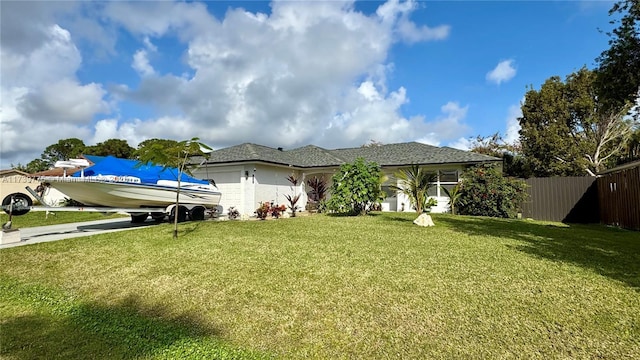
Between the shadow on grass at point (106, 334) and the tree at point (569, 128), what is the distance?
85.3 ft

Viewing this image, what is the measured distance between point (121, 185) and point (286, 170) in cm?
944

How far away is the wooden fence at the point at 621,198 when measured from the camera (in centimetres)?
1011

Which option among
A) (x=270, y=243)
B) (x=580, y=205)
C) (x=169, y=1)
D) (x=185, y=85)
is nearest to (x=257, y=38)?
(x=169, y=1)

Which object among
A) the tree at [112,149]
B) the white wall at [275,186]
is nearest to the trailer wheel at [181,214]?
the white wall at [275,186]

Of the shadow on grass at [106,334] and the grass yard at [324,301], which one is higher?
the grass yard at [324,301]

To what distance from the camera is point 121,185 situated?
10227 mm

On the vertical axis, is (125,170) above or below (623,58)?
below

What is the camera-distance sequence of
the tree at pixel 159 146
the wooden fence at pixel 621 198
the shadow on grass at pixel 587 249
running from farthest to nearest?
the wooden fence at pixel 621 198, the tree at pixel 159 146, the shadow on grass at pixel 587 249

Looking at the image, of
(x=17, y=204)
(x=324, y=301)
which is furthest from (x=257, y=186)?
(x=324, y=301)

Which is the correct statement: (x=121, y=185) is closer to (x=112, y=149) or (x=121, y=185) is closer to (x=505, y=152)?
(x=505, y=152)

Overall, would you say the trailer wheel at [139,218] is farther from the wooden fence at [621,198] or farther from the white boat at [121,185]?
the wooden fence at [621,198]

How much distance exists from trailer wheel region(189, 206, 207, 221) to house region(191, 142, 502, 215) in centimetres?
259

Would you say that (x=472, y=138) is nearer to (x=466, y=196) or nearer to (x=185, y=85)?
(x=466, y=196)

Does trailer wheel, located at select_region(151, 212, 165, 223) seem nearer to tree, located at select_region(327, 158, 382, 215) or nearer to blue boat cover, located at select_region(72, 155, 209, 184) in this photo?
blue boat cover, located at select_region(72, 155, 209, 184)
